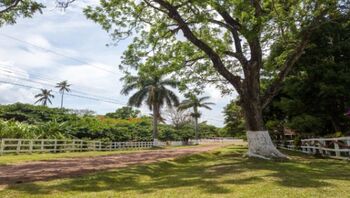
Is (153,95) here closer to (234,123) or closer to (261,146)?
(234,123)

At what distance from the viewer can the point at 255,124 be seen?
16547mm

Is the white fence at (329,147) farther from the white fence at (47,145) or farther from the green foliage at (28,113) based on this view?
the green foliage at (28,113)

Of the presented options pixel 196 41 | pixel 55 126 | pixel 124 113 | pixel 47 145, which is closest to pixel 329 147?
pixel 196 41

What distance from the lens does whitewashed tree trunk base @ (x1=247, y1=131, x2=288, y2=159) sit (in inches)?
628

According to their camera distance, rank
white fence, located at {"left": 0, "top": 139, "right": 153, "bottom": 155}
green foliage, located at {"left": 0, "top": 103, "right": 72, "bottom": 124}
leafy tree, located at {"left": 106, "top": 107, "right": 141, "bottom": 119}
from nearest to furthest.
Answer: white fence, located at {"left": 0, "top": 139, "right": 153, "bottom": 155}, green foliage, located at {"left": 0, "top": 103, "right": 72, "bottom": 124}, leafy tree, located at {"left": 106, "top": 107, "right": 141, "bottom": 119}

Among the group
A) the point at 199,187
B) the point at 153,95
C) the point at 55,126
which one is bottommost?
the point at 199,187

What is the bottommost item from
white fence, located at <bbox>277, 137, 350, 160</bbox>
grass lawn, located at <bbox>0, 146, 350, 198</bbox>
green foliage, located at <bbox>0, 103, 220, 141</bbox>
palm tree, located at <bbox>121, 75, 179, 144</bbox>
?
grass lawn, located at <bbox>0, 146, 350, 198</bbox>

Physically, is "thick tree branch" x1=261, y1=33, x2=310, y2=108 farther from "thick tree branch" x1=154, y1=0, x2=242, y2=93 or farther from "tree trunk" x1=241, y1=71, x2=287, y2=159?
"thick tree branch" x1=154, y1=0, x2=242, y2=93

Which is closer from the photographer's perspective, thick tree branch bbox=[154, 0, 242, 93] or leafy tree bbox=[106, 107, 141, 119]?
thick tree branch bbox=[154, 0, 242, 93]

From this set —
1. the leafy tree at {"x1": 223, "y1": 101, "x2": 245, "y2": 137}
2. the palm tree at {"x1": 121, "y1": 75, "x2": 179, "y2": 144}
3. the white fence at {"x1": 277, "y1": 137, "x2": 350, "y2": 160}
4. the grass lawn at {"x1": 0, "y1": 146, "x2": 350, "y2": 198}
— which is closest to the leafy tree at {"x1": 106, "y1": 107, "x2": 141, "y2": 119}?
the palm tree at {"x1": 121, "y1": 75, "x2": 179, "y2": 144}

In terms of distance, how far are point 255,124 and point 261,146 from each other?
3.51 feet

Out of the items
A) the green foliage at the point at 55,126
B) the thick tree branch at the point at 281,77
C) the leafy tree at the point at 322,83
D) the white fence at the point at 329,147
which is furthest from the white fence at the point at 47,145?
the white fence at the point at 329,147

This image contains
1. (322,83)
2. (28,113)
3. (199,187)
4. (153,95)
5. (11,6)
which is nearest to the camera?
(199,187)

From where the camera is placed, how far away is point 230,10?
16.5 metres
